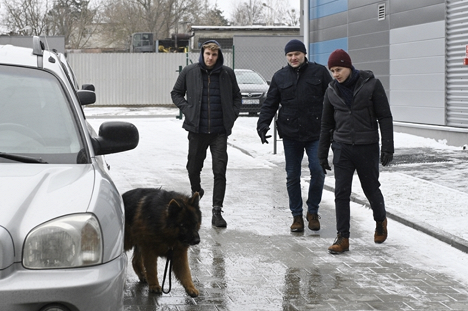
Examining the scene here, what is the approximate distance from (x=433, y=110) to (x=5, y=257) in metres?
15.7

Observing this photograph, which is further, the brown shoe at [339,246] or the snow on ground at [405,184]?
the snow on ground at [405,184]

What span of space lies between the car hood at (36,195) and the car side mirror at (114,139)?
1.68ft

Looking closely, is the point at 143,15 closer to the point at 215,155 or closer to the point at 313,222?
the point at 215,155

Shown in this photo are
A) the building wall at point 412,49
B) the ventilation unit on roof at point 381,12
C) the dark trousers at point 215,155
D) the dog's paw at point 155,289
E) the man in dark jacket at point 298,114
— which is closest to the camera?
the dog's paw at point 155,289

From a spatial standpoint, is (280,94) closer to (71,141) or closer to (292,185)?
(292,185)

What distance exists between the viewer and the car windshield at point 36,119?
4348mm

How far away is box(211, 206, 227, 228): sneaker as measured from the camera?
841 cm

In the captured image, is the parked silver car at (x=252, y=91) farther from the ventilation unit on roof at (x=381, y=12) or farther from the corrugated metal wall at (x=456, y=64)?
the corrugated metal wall at (x=456, y=64)

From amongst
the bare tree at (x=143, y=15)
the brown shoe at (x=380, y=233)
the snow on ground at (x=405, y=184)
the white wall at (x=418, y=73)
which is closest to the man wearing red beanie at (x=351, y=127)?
the brown shoe at (x=380, y=233)

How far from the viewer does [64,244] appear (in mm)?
3314

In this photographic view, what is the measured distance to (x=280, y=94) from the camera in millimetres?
8227

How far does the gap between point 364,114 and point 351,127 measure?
17cm

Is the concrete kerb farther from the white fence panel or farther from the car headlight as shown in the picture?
the white fence panel

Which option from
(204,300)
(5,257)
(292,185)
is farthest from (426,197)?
(5,257)
